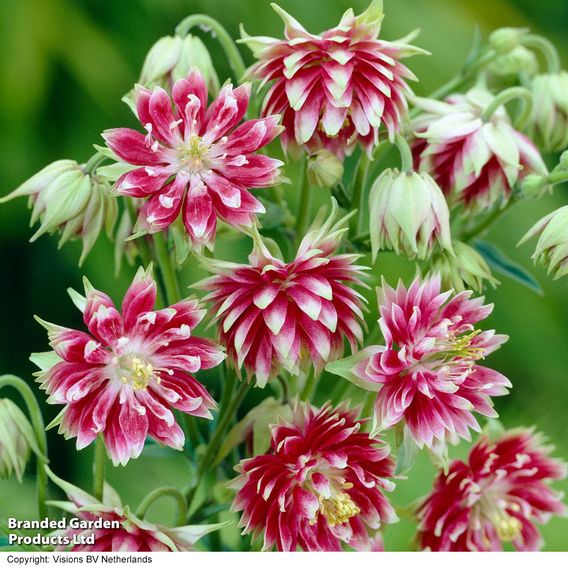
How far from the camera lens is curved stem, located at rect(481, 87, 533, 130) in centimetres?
63

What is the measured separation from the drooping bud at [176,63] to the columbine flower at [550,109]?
9.4 inches

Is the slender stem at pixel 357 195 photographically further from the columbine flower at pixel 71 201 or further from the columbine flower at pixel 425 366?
the columbine flower at pixel 71 201

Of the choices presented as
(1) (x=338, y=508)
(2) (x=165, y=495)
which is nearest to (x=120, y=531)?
(2) (x=165, y=495)

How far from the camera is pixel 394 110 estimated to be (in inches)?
23.8

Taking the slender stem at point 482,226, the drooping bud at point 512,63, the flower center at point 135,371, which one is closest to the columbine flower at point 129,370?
the flower center at point 135,371

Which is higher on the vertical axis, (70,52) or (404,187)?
(70,52)

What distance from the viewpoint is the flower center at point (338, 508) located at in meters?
0.62

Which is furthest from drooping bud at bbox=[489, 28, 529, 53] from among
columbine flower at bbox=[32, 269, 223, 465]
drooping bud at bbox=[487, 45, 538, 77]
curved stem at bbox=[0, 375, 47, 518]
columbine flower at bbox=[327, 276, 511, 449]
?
curved stem at bbox=[0, 375, 47, 518]

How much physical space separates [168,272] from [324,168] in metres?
0.12

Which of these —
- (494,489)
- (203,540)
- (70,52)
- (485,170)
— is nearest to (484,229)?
(485,170)

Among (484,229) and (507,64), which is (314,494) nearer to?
(484,229)

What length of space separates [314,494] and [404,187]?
21 cm

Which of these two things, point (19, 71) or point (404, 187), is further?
point (19, 71)

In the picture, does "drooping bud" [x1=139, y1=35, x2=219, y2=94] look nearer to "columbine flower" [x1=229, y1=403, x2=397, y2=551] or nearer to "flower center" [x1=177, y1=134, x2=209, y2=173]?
"flower center" [x1=177, y1=134, x2=209, y2=173]
